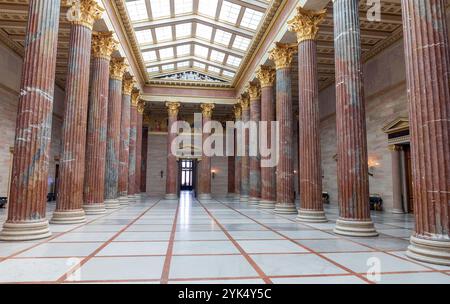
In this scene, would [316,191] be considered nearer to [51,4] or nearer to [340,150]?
[340,150]

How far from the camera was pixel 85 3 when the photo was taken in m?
9.52

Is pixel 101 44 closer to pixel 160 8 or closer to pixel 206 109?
pixel 160 8

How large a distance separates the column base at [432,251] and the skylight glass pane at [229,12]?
13.2 m

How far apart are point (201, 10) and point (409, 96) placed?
13.1 metres

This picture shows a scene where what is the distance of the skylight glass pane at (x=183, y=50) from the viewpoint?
64.7 ft

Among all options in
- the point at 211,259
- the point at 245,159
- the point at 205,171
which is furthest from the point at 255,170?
the point at 211,259

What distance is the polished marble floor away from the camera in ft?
12.4

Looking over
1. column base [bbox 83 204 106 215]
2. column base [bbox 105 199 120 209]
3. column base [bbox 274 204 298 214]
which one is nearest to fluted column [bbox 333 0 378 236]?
column base [bbox 274 204 298 214]

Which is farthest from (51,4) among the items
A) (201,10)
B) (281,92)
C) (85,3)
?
(201,10)

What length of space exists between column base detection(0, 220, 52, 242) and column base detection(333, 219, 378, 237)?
670 cm

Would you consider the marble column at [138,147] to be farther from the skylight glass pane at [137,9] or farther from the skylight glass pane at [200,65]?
the skylight glass pane at [137,9]

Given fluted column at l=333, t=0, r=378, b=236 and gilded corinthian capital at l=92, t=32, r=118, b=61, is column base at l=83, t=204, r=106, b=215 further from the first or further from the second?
fluted column at l=333, t=0, r=378, b=236

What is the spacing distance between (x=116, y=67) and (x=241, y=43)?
758cm

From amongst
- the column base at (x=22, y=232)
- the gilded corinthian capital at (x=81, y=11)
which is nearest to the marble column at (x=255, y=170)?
the gilded corinthian capital at (x=81, y=11)
